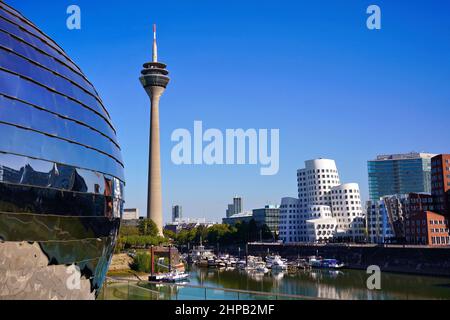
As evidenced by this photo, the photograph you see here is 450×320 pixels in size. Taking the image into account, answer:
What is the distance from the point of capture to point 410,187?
187500mm

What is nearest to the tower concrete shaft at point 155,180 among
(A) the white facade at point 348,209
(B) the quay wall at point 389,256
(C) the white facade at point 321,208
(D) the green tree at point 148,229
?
(D) the green tree at point 148,229

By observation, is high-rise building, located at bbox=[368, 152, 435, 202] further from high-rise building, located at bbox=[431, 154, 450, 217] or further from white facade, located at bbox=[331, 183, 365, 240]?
high-rise building, located at bbox=[431, 154, 450, 217]

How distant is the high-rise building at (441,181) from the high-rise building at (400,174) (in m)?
95.6

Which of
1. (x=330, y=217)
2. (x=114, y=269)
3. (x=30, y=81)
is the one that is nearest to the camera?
(x=30, y=81)

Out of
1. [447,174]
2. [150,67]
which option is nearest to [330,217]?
[447,174]

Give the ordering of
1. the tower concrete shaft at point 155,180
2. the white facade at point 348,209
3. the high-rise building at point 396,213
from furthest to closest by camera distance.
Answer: the white facade at point 348,209 → the tower concrete shaft at point 155,180 → the high-rise building at point 396,213

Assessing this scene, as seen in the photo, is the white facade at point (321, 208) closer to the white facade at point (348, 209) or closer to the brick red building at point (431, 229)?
the white facade at point (348, 209)

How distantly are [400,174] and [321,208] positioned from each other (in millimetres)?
77346

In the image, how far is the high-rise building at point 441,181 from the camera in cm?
9056

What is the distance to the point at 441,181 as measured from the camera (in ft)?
302

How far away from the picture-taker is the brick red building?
84312mm

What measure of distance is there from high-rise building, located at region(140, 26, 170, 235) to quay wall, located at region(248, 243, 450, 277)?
119 feet

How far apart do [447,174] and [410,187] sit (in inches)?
3987
